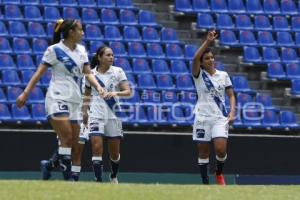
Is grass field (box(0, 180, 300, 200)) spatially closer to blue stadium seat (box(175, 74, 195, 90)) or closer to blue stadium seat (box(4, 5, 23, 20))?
blue stadium seat (box(175, 74, 195, 90))

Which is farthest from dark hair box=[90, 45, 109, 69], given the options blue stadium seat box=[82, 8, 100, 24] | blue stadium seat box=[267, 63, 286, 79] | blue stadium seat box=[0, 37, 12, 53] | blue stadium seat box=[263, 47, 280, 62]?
blue stadium seat box=[263, 47, 280, 62]

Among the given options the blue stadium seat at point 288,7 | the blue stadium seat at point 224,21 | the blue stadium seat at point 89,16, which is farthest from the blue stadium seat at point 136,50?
the blue stadium seat at point 288,7

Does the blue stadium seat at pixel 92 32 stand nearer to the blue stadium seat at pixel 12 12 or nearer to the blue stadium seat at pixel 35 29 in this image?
the blue stadium seat at pixel 35 29

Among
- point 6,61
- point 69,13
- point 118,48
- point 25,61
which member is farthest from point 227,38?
point 6,61

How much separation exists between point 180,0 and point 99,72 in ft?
31.2

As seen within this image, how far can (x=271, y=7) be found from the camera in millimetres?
23109

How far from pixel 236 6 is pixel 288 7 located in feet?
4.70

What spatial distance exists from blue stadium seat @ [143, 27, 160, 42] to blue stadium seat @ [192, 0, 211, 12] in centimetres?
177

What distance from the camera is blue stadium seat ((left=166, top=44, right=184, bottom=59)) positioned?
20586 millimetres

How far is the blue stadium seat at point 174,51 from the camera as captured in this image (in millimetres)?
20586

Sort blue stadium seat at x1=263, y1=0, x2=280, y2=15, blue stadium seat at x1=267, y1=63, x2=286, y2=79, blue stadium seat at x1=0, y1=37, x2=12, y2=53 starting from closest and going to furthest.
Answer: blue stadium seat at x1=0, y1=37, x2=12, y2=53 < blue stadium seat at x1=267, y1=63, x2=286, y2=79 < blue stadium seat at x1=263, y1=0, x2=280, y2=15

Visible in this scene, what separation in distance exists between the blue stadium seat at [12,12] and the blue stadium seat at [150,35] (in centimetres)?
284

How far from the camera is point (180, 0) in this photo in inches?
876

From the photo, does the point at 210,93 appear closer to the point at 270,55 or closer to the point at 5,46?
the point at 5,46
